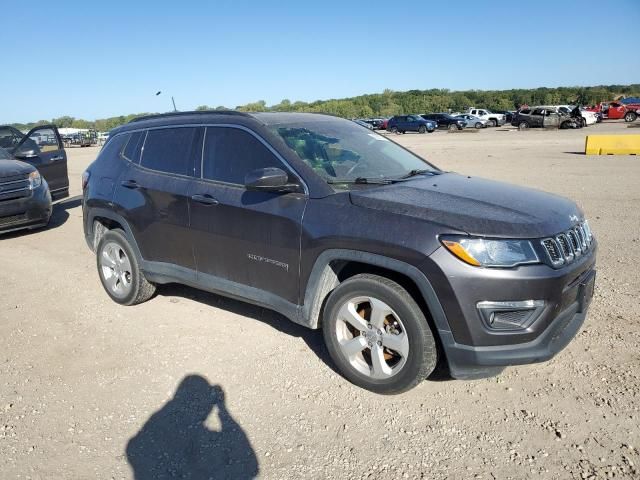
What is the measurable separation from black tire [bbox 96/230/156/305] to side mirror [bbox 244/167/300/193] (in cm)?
193

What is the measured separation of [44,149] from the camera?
10430 mm

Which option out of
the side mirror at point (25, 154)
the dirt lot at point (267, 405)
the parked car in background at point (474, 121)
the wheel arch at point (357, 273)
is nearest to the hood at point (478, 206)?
the wheel arch at point (357, 273)

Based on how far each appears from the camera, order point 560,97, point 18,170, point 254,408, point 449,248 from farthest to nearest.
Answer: point 560,97
point 18,170
point 254,408
point 449,248

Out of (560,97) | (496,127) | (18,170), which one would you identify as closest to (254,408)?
(18,170)

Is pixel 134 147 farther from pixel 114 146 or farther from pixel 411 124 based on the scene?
pixel 411 124

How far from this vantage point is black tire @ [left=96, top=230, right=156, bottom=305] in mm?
4996

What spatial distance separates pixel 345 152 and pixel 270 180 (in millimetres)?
863

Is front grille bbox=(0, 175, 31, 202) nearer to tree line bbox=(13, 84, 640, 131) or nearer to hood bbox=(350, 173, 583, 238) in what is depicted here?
hood bbox=(350, 173, 583, 238)

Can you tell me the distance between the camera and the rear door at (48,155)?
9.94 meters

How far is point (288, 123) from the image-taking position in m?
4.20

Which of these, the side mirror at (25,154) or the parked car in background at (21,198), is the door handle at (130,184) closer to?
the parked car in background at (21,198)

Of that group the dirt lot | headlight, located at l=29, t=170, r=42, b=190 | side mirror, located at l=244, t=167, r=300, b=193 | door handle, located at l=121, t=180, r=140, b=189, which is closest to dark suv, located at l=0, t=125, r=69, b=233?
headlight, located at l=29, t=170, r=42, b=190

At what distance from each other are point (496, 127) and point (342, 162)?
1823 inches

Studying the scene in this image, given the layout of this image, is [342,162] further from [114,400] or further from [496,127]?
[496,127]
